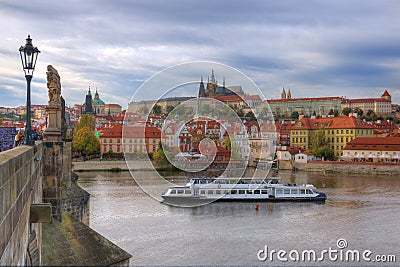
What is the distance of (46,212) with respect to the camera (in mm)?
6273

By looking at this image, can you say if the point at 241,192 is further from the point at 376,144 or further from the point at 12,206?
the point at 376,144

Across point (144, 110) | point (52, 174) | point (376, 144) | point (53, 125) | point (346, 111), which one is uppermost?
point (346, 111)

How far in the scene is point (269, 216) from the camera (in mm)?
24906

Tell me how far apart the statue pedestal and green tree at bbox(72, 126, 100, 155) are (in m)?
49.4

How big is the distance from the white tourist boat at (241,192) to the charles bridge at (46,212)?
17.9 meters

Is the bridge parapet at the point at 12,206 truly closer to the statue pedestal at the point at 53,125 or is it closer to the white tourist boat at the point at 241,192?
the statue pedestal at the point at 53,125

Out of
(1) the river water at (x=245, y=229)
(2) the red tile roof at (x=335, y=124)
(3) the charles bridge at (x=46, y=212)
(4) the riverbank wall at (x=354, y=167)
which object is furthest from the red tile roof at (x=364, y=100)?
(3) the charles bridge at (x=46, y=212)

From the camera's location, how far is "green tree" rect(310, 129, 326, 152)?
221ft

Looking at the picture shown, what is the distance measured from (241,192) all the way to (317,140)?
3796 centimetres

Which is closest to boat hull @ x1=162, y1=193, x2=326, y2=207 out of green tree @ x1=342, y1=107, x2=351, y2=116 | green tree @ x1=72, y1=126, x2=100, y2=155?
green tree @ x1=72, y1=126, x2=100, y2=155

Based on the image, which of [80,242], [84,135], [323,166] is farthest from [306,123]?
[80,242]

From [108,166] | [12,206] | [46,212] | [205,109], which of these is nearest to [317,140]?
[108,166]

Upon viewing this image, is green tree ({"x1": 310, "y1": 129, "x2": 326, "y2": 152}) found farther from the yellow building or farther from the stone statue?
the stone statue

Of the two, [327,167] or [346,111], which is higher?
[346,111]
